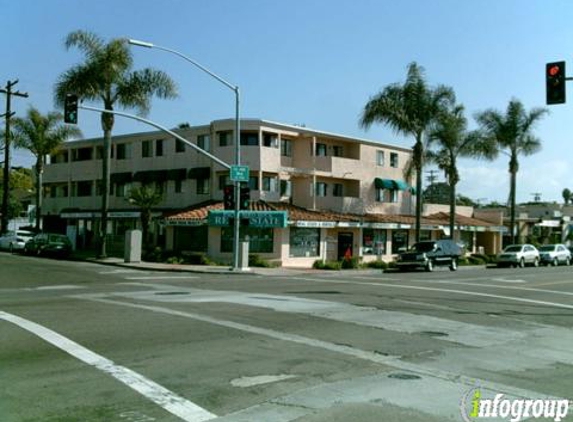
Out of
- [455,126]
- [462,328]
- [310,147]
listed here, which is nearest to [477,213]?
[455,126]

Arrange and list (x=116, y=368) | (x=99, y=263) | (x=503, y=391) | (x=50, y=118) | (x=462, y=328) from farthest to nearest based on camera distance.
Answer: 1. (x=50, y=118)
2. (x=99, y=263)
3. (x=462, y=328)
4. (x=116, y=368)
5. (x=503, y=391)

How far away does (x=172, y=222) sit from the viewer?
39.8m

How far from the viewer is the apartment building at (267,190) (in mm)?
40406

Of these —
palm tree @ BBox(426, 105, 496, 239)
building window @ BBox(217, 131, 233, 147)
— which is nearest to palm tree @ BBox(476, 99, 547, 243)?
palm tree @ BBox(426, 105, 496, 239)

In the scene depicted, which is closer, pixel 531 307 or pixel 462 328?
pixel 462 328

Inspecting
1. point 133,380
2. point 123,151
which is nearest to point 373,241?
point 123,151

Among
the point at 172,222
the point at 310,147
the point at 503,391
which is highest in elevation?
the point at 310,147

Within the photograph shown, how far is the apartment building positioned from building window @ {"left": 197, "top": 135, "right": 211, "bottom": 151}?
7 cm

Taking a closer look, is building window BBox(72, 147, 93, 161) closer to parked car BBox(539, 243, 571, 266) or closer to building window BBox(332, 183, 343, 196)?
building window BBox(332, 183, 343, 196)

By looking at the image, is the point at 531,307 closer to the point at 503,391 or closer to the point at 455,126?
the point at 503,391

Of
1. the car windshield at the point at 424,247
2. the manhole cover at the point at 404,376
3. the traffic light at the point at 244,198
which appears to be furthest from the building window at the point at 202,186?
the manhole cover at the point at 404,376

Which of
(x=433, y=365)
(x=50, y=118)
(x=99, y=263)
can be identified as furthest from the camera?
(x=50, y=118)

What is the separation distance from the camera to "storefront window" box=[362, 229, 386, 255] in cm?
4578

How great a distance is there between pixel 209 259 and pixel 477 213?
109 feet
